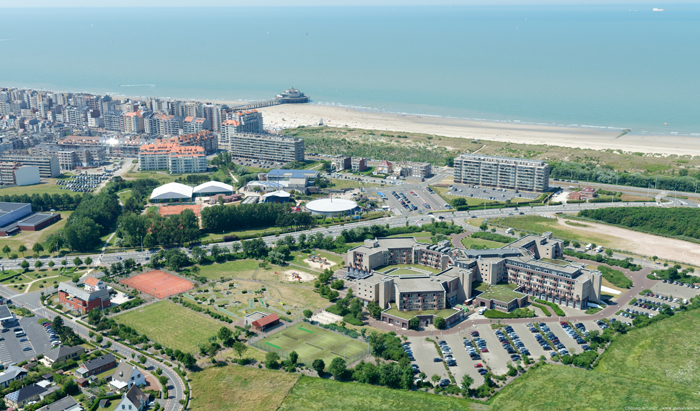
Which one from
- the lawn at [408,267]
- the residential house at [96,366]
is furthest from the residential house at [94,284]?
the lawn at [408,267]

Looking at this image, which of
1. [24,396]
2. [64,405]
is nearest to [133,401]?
[64,405]

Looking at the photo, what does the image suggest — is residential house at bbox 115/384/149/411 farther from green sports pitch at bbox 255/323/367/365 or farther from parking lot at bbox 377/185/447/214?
parking lot at bbox 377/185/447/214

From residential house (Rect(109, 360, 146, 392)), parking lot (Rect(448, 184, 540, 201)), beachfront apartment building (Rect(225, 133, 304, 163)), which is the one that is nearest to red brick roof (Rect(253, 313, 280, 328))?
residential house (Rect(109, 360, 146, 392))

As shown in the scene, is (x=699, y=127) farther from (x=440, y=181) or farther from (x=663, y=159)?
(x=440, y=181)

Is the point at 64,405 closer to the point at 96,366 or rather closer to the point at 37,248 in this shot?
the point at 96,366

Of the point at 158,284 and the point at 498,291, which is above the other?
the point at 498,291

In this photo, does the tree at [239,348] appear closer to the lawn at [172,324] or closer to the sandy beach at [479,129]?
the lawn at [172,324]

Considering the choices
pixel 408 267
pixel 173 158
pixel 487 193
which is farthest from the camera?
pixel 173 158
